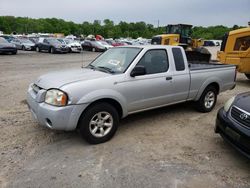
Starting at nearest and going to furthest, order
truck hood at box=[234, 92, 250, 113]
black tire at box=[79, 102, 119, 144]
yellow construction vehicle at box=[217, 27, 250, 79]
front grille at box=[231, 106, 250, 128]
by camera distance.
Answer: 1. front grille at box=[231, 106, 250, 128]
2. truck hood at box=[234, 92, 250, 113]
3. black tire at box=[79, 102, 119, 144]
4. yellow construction vehicle at box=[217, 27, 250, 79]

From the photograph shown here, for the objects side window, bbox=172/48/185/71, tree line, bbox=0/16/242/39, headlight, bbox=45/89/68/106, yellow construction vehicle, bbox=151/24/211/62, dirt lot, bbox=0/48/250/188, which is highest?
tree line, bbox=0/16/242/39

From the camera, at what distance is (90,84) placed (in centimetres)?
423

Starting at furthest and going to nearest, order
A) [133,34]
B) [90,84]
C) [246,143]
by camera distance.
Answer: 1. [133,34]
2. [90,84]
3. [246,143]

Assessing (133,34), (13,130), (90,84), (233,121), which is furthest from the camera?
(133,34)

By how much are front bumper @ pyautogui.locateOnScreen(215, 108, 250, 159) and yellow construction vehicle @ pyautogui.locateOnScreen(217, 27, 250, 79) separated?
6833 mm

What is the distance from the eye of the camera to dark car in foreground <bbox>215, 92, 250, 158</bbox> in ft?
11.9

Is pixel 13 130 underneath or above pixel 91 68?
underneath

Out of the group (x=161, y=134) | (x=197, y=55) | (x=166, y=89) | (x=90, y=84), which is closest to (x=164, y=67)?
(x=166, y=89)

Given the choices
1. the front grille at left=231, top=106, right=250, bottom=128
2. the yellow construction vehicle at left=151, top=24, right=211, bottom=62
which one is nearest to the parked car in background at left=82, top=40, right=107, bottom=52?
the yellow construction vehicle at left=151, top=24, right=211, bottom=62

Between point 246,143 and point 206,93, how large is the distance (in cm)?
281

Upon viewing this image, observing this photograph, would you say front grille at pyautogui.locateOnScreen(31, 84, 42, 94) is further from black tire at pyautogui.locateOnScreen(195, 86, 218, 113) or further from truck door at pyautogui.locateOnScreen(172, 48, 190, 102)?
black tire at pyautogui.locateOnScreen(195, 86, 218, 113)

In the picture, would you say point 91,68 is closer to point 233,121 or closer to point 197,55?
point 233,121

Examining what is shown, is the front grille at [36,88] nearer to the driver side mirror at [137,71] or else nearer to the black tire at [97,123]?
the black tire at [97,123]

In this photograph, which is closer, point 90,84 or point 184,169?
point 184,169
